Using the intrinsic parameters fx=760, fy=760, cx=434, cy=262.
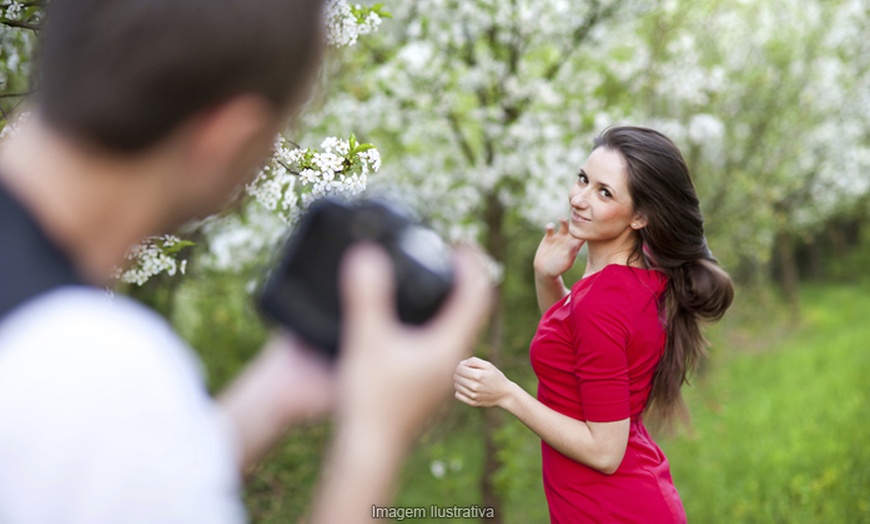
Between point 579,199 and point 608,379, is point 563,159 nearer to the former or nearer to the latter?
point 579,199

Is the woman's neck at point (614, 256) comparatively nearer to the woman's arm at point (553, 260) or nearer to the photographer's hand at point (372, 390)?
the woman's arm at point (553, 260)

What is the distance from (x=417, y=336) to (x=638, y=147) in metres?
1.76

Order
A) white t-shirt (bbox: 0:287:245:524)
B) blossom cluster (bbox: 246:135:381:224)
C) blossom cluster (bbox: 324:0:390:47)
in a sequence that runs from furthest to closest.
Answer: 1. blossom cluster (bbox: 324:0:390:47)
2. blossom cluster (bbox: 246:135:381:224)
3. white t-shirt (bbox: 0:287:245:524)

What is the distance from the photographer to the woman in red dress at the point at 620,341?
221cm

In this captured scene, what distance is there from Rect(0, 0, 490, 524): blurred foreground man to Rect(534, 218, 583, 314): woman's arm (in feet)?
6.06

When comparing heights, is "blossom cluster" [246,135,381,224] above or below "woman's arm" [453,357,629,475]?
above

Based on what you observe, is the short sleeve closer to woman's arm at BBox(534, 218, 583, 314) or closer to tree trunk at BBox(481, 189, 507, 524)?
woman's arm at BBox(534, 218, 583, 314)

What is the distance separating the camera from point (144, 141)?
32.3 inches

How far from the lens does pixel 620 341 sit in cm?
221

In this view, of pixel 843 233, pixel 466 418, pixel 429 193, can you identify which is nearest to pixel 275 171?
pixel 429 193

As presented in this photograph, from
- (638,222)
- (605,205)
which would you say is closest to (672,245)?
(638,222)

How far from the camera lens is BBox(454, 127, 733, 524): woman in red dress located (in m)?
2.21

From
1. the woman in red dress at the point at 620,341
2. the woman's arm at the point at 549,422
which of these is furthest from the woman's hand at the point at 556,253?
the woman's arm at the point at 549,422

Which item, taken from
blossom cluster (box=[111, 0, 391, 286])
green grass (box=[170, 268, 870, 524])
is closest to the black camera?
blossom cluster (box=[111, 0, 391, 286])
